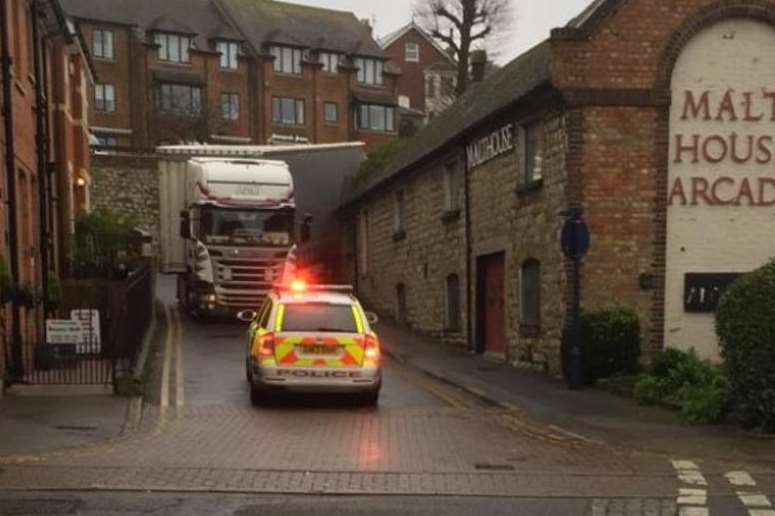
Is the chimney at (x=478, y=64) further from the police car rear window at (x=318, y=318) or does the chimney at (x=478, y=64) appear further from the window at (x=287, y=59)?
the window at (x=287, y=59)

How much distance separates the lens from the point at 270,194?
25.4 meters

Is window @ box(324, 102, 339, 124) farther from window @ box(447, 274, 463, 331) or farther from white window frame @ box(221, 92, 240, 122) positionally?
window @ box(447, 274, 463, 331)

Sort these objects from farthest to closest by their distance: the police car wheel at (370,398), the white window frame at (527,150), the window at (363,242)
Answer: the window at (363,242) < the white window frame at (527,150) < the police car wheel at (370,398)

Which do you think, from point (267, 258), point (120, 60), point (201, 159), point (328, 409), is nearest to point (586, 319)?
point (328, 409)

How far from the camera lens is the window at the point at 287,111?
204 ft

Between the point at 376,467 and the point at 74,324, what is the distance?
684 centimetres

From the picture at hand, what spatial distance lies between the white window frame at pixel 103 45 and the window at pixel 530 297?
43905mm

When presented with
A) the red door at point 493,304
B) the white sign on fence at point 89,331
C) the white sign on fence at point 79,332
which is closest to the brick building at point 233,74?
the red door at point 493,304

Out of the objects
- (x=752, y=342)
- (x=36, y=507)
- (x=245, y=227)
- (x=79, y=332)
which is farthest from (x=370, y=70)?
(x=36, y=507)

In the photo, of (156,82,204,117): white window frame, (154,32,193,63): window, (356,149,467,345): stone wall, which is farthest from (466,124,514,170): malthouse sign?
(154,32,193,63): window

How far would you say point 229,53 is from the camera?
6094 centimetres

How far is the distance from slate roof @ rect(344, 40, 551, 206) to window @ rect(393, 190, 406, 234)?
0.62 metres

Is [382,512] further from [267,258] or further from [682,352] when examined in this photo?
[267,258]

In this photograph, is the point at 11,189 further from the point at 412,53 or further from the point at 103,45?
the point at 412,53
